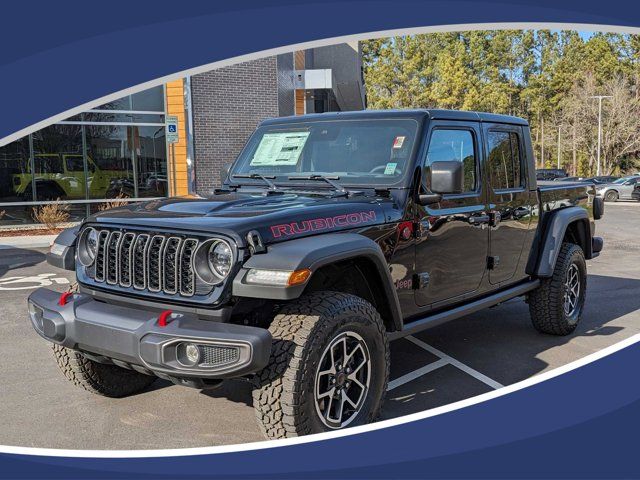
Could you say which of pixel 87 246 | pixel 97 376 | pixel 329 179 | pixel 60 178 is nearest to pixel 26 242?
pixel 60 178

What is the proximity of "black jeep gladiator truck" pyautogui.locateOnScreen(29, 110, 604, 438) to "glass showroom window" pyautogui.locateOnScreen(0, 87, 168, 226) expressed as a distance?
13281 millimetres

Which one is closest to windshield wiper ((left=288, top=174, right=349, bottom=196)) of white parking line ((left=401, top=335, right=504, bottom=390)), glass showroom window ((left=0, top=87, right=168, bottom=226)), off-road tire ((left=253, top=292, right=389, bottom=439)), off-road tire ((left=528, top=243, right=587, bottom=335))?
off-road tire ((left=253, top=292, right=389, bottom=439))

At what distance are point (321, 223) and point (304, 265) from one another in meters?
0.53

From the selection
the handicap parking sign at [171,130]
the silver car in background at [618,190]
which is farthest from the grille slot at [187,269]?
the silver car in background at [618,190]

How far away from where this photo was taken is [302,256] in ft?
10.8

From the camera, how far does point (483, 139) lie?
5.34 meters

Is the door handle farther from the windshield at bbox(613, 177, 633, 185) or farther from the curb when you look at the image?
the windshield at bbox(613, 177, 633, 185)

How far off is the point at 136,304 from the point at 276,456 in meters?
1.41

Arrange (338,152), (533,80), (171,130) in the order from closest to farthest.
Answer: (338,152)
(171,130)
(533,80)

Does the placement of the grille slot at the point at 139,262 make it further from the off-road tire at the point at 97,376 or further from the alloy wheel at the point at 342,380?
the alloy wheel at the point at 342,380

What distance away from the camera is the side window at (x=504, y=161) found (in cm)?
545

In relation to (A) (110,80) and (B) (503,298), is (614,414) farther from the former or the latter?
(A) (110,80)

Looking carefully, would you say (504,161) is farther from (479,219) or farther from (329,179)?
(329,179)

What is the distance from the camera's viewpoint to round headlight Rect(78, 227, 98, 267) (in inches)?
159
